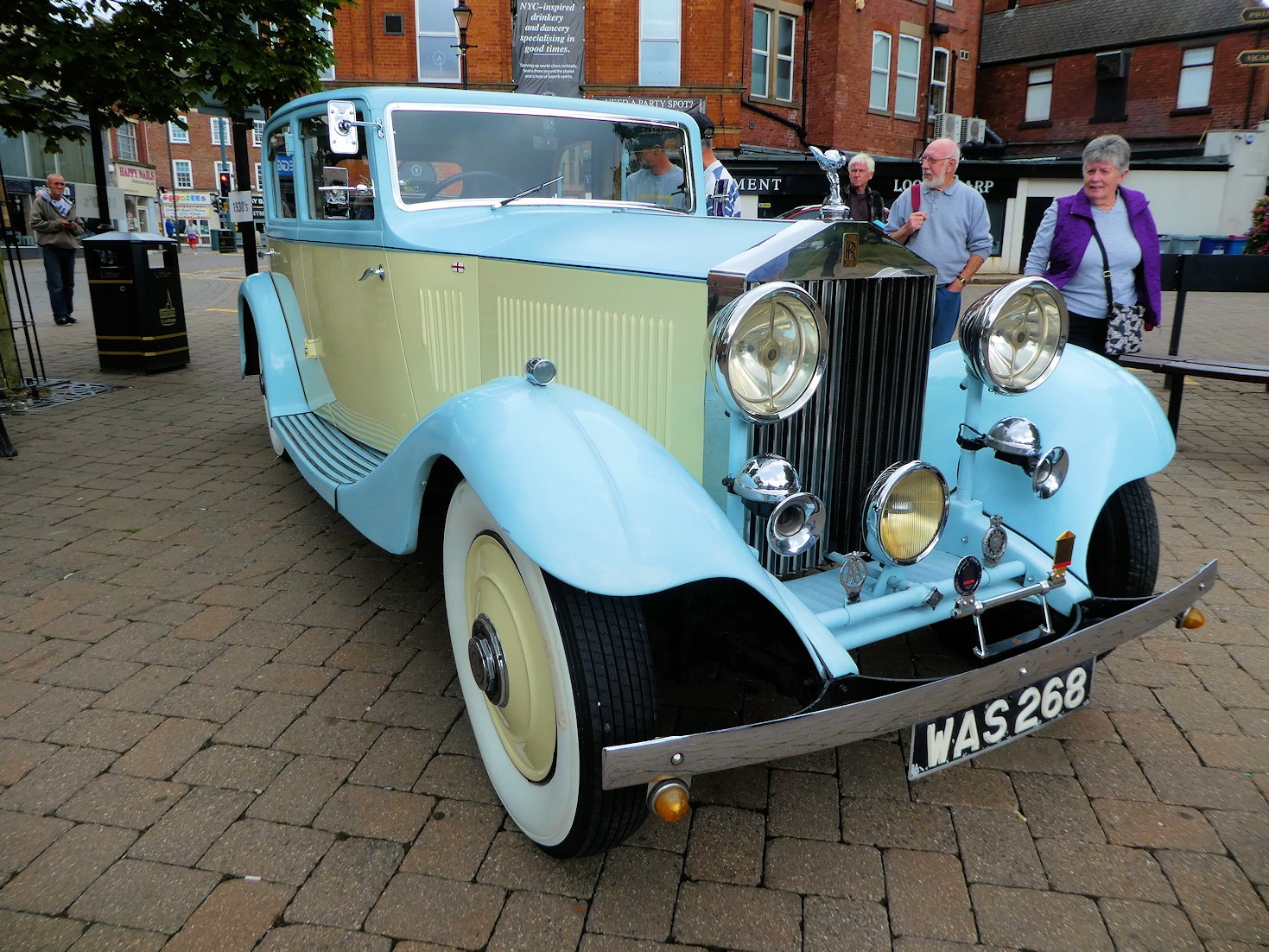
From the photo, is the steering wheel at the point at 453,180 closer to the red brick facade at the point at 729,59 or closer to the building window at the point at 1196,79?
the red brick facade at the point at 729,59

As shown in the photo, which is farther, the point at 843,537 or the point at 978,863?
the point at 843,537

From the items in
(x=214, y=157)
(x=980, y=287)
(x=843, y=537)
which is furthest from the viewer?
(x=214, y=157)

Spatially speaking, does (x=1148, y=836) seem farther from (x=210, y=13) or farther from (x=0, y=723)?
(x=210, y=13)

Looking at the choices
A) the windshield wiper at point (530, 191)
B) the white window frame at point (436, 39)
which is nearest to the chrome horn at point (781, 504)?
the windshield wiper at point (530, 191)

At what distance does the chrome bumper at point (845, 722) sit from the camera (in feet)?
5.40

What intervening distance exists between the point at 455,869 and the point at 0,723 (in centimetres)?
148

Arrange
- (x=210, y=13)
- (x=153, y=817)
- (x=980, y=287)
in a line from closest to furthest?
1. (x=153, y=817)
2. (x=210, y=13)
3. (x=980, y=287)

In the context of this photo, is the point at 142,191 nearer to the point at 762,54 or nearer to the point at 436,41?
the point at 436,41

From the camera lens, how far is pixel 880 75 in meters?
20.8

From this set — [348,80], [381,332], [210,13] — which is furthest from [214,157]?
[381,332]

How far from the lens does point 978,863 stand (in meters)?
2.05

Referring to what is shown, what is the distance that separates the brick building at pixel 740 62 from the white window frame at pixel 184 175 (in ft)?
103

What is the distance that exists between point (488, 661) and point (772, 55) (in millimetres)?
20034

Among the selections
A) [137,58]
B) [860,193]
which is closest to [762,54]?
[860,193]
